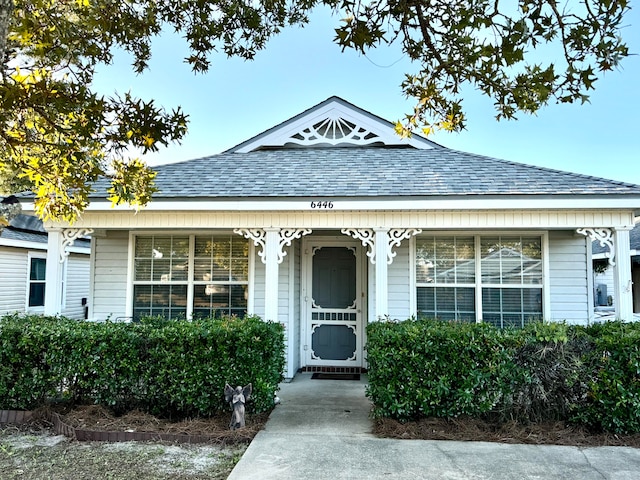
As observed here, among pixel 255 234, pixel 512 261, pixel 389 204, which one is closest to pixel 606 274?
pixel 512 261

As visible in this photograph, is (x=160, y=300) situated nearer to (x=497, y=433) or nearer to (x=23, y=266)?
(x=497, y=433)

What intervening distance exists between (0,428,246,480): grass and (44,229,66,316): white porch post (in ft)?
7.29

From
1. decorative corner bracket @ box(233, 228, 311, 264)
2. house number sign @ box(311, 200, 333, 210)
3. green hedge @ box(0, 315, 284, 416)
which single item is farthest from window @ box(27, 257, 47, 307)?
house number sign @ box(311, 200, 333, 210)

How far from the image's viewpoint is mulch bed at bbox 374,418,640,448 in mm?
4605

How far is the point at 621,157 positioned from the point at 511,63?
23465 mm

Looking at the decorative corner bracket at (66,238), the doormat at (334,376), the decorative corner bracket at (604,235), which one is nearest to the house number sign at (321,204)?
the doormat at (334,376)

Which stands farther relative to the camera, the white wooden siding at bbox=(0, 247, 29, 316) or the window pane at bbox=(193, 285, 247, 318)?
the white wooden siding at bbox=(0, 247, 29, 316)

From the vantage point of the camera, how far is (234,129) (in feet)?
52.9

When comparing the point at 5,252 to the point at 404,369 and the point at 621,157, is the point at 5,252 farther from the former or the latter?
the point at 621,157

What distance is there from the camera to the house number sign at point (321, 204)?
20.9 ft

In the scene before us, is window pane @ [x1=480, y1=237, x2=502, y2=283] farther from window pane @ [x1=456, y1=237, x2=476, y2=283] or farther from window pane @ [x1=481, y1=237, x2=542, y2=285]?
window pane @ [x1=456, y1=237, x2=476, y2=283]

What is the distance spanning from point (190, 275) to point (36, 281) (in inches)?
341

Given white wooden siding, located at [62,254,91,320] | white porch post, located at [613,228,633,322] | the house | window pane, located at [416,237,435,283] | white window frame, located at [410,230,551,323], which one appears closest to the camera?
white porch post, located at [613,228,633,322]

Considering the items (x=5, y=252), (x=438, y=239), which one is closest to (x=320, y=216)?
(x=438, y=239)
